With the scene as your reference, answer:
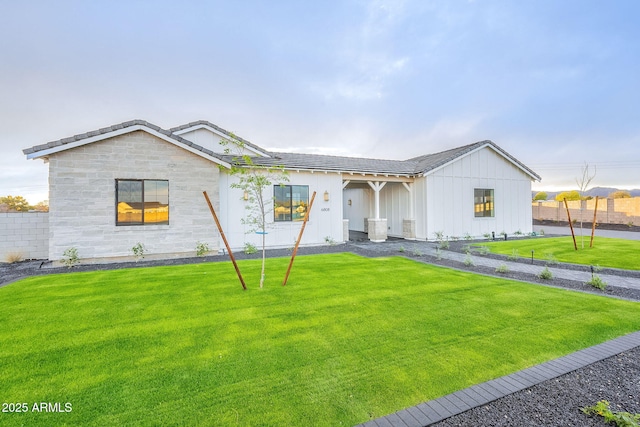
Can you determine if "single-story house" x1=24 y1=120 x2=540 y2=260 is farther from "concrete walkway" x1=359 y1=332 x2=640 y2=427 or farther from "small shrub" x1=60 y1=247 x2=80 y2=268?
"concrete walkway" x1=359 y1=332 x2=640 y2=427

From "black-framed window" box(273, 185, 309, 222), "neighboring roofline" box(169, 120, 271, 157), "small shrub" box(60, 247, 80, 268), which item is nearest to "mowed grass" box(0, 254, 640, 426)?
"small shrub" box(60, 247, 80, 268)

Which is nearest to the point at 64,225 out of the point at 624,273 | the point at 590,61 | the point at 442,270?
the point at 442,270

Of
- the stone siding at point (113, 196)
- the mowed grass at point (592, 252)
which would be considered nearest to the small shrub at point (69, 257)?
the stone siding at point (113, 196)

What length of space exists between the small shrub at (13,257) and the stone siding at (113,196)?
7.70 feet

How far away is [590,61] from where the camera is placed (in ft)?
52.5

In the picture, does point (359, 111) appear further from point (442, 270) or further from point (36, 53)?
point (36, 53)

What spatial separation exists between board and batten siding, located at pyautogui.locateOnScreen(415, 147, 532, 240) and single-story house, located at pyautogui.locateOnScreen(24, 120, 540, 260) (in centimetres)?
6

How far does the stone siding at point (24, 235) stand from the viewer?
10.0 m

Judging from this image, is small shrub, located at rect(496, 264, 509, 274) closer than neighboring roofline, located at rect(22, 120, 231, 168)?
Yes

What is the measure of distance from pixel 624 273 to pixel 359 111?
565 inches

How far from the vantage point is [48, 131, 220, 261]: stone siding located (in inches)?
365

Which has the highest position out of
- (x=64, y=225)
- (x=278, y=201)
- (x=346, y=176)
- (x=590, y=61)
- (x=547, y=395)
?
(x=590, y=61)

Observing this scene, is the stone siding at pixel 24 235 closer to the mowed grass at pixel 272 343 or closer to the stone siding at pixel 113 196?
the stone siding at pixel 113 196

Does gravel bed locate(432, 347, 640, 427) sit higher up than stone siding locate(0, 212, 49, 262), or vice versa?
stone siding locate(0, 212, 49, 262)
